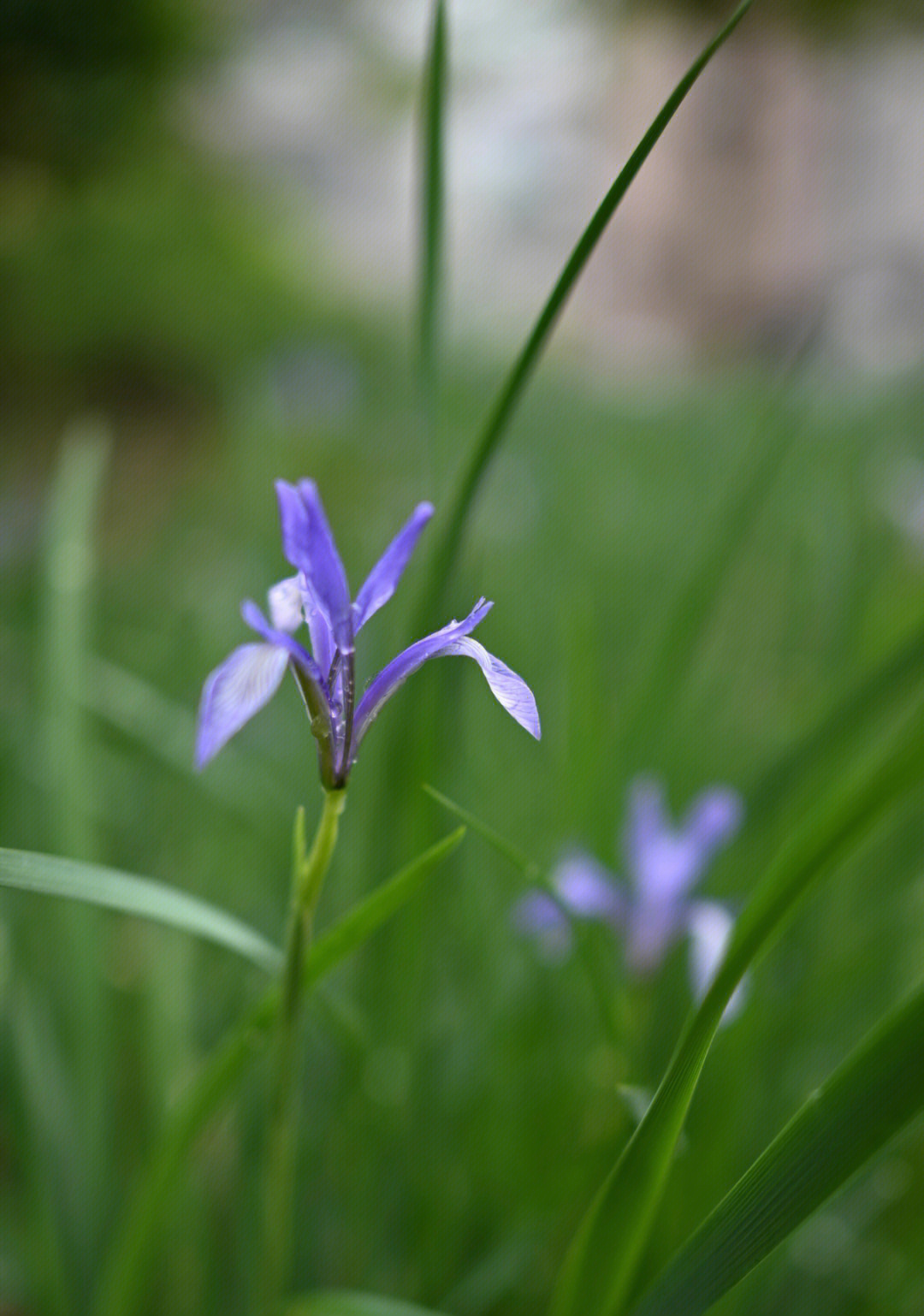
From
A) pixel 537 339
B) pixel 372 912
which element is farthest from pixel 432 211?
pixel 372 912

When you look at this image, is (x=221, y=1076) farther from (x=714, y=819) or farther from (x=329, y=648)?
(x=714, y=819)

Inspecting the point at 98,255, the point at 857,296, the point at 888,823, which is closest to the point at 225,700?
the point at 888,823

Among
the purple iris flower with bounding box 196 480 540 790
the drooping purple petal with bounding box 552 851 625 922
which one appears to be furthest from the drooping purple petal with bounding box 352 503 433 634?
the drooping purple petal with bounding box 552 851 625 922

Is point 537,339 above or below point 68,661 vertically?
above

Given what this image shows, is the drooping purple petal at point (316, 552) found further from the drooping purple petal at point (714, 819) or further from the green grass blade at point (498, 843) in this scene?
the drooping purple petal at point (714, 819)

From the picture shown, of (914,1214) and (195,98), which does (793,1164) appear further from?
(195,98)

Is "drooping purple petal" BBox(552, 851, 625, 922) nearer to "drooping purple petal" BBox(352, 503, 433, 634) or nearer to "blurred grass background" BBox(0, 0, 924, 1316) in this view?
"blurred grass background" BBox(0, 0, 924, 1316)

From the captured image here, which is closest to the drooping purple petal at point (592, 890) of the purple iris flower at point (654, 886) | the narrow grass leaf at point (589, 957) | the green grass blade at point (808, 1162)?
the purple iris flower at point (654, 886)
